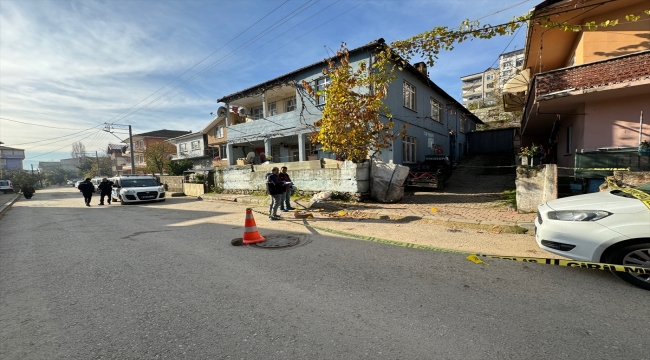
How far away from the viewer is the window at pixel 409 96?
15.4 m

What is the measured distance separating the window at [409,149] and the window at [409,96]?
1869 mm

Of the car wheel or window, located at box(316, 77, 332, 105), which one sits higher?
window, located at box(316, 77, 332, 105)

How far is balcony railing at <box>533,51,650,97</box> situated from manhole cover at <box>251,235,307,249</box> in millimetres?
9380

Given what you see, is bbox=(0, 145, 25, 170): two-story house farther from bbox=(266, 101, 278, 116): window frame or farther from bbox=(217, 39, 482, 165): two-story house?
bbox=(266, 101, 278, 116): window frame

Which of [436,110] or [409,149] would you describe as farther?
[436,110]

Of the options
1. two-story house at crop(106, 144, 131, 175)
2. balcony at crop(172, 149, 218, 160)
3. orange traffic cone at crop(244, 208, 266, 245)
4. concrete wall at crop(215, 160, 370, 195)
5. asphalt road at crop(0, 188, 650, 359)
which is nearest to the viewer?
asphalt road at crop(0, 188, 650, 359)

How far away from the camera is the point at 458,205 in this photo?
8.93 metres

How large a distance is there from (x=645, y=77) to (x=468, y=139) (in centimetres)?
2244

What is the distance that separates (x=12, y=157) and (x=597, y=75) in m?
102

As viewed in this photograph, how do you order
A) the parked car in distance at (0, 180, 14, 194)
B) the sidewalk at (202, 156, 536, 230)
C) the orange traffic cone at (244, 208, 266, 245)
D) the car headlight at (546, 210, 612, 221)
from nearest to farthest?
the car headlight at (546, 210, 612, 221), the orange traffic cone at (244, 208, 266, 245), the sidewalk at (202, 156, 536, 230), the parked car in distance at (0, 180, 14, 194)

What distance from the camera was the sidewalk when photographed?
6.78 meters

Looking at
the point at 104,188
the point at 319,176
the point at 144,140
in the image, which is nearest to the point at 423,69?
the point at 319,176

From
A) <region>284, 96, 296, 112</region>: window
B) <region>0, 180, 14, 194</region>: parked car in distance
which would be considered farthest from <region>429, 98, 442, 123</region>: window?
<region>0, 180, 14, 194</region>: parked car in distance

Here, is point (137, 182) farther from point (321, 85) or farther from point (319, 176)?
point (321, 85)
